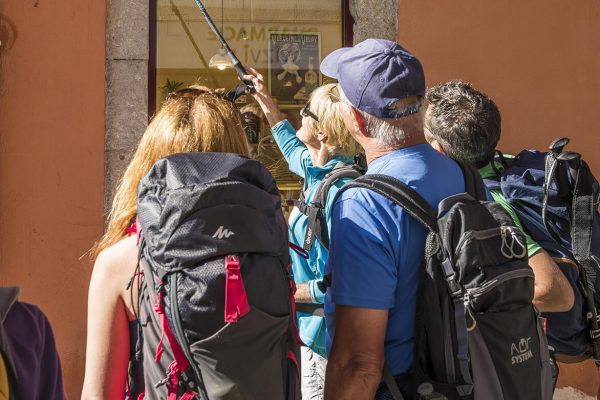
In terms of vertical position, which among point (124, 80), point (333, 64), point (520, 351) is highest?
point (124, 80)

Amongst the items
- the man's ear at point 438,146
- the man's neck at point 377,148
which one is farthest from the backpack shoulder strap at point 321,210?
the man's neck at point 377,148

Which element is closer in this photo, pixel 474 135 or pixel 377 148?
pixel 377 148

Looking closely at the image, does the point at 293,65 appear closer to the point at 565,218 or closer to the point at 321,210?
the point at 321,210

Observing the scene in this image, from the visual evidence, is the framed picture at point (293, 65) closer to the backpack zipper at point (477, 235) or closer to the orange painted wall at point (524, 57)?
the orange painted wall at point (524, 57)

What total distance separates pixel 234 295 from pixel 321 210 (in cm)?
121

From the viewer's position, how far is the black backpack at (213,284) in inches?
82.7

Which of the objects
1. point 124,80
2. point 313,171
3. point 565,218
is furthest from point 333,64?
point 124,80

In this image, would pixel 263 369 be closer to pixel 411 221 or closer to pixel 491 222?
pixel 411 221

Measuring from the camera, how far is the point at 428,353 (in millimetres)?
2338

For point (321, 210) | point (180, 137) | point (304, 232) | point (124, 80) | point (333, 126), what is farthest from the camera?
point (124, 80)

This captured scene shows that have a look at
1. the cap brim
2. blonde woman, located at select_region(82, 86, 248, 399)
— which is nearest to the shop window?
the cap brim

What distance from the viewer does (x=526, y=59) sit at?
5.82 m

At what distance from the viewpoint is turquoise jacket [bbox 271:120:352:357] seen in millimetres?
3361

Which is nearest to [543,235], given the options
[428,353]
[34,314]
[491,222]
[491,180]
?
[491,180]
